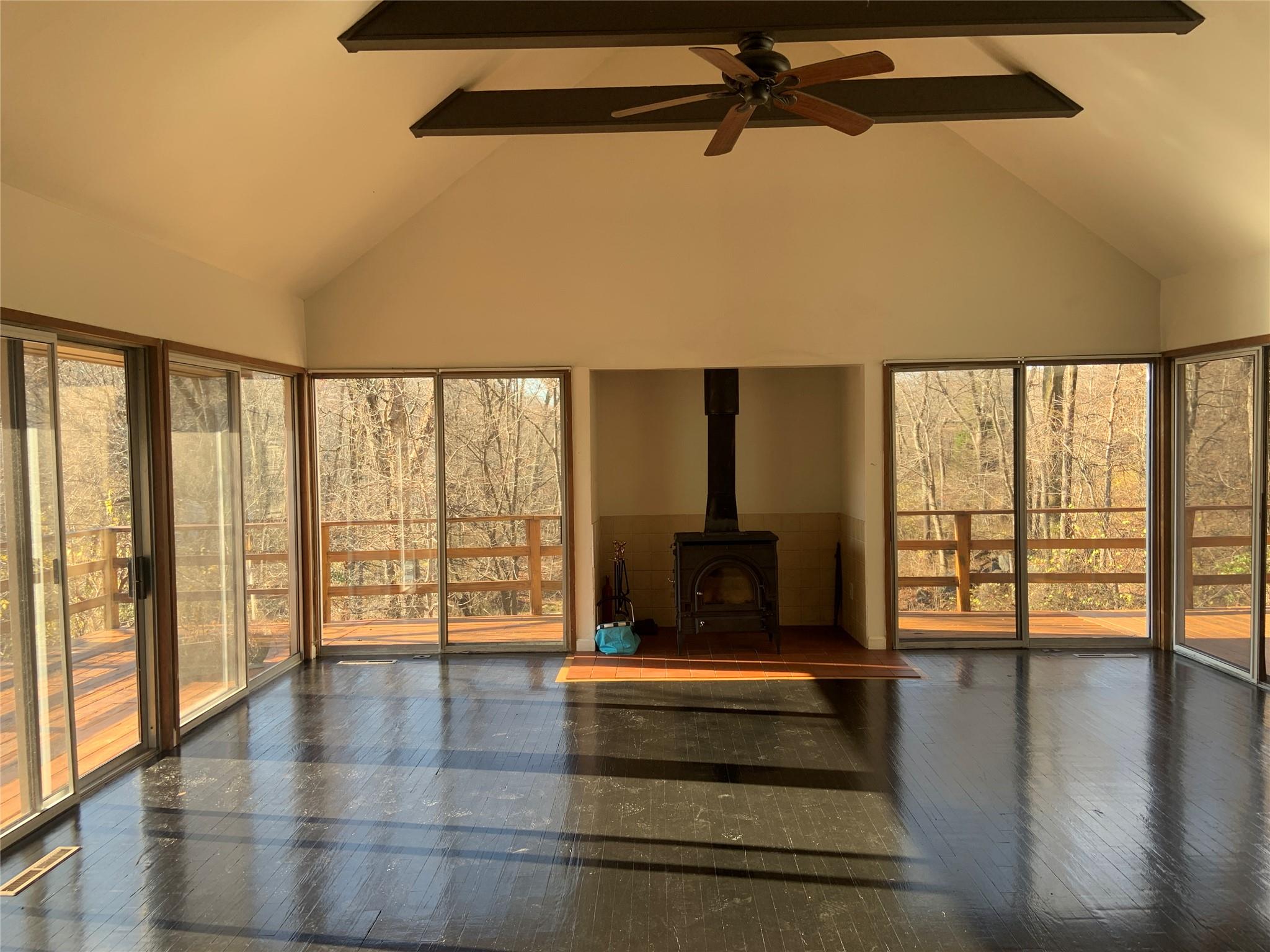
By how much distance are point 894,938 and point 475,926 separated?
4.65ft

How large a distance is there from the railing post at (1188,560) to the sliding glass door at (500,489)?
15.2 ft

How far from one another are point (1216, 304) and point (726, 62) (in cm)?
456

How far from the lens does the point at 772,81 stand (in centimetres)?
418

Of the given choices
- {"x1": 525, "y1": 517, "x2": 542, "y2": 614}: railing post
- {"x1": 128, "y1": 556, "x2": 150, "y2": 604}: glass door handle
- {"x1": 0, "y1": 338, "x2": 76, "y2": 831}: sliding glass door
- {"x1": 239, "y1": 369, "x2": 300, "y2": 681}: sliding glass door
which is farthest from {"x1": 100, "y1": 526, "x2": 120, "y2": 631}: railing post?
{"x1": 525, "y1": 517, "x2": 542, "y2": 614}: railing post

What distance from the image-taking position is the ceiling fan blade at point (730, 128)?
4398mm

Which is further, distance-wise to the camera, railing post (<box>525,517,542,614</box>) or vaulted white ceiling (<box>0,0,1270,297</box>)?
railing post (<box>525,517,542,614</box>)

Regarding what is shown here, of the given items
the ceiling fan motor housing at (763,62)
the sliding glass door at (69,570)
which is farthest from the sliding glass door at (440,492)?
the ceiling fan motor housing at (763,62)

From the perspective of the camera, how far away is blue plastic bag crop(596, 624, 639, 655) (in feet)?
24.4

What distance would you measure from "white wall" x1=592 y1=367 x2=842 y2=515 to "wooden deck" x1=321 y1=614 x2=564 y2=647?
1254 millimetres

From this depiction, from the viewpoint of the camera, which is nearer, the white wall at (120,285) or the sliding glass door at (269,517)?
the white wall at (120,285)

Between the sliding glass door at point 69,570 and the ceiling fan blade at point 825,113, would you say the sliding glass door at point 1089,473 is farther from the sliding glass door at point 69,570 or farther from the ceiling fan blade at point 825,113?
the sliding glass door at point 69,570

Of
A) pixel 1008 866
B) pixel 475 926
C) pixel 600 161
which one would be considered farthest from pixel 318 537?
pixel 1008 866

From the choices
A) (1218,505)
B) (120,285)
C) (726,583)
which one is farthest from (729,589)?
(120,285)

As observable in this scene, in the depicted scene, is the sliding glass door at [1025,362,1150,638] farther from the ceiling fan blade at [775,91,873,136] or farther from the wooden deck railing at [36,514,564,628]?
the wooden deck railing at [36,514,564,628]
